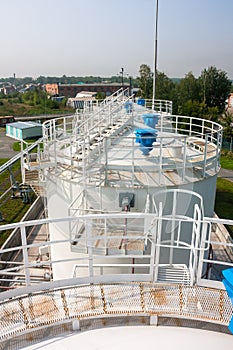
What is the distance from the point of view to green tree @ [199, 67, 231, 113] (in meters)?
52.5

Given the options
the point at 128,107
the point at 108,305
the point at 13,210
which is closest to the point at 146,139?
the point at 108,305

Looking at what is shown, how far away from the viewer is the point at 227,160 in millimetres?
32125

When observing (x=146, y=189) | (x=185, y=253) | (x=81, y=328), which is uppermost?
(x=146, y=189)

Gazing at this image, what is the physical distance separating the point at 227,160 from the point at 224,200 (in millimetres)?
13308

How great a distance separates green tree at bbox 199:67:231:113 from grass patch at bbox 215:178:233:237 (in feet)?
106

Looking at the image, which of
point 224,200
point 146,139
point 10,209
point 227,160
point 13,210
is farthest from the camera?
point 227,160

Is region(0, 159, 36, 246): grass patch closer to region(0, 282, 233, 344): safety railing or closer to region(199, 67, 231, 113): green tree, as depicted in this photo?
region(0, 282, 233, 344): safety railing

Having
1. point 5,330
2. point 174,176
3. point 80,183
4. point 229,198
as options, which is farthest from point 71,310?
point 229,198

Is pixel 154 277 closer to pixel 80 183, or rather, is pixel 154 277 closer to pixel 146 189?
A: pixel 146 189

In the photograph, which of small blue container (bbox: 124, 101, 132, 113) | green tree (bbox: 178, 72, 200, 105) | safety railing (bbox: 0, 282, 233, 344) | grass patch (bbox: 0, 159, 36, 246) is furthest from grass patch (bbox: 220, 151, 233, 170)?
safety railing (bbox: 0, 282, 233, 344)

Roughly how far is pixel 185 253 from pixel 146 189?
247 cm

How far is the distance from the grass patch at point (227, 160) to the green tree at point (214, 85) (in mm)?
21196

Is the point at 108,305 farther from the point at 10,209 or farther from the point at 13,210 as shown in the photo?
the point at 10,209

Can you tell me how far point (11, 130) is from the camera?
41125mm
